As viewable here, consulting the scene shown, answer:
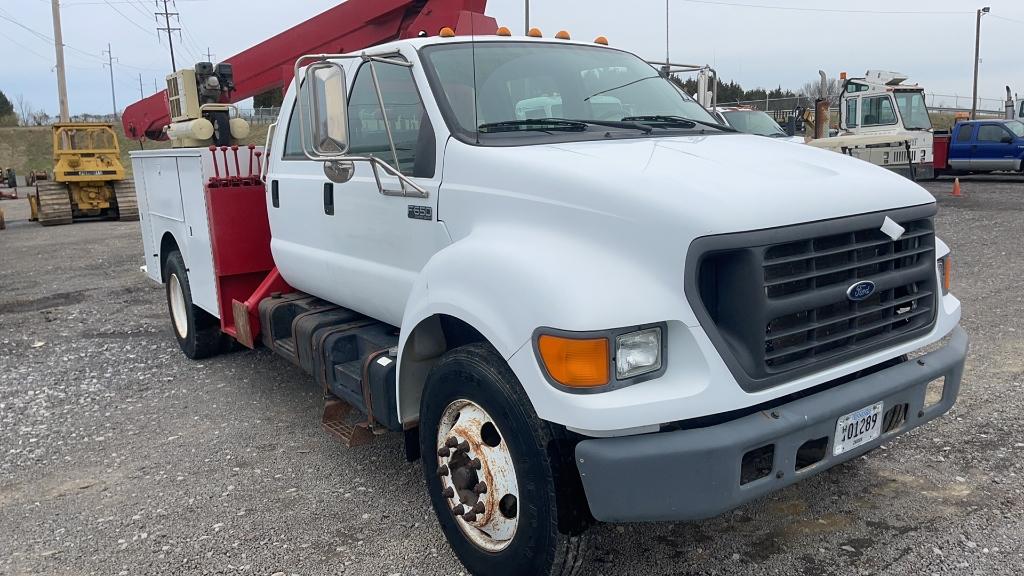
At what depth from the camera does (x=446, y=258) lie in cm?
315

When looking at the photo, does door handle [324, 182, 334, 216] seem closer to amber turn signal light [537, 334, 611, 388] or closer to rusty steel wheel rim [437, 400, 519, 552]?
rusty steel wheel rim [437, 400, 519, 552]

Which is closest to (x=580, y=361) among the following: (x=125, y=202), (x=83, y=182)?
(x=125, y=202)

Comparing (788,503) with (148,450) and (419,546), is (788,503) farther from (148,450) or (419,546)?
(148,450)

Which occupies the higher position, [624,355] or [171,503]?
[624,355]

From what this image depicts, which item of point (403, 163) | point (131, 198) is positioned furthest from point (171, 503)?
point (131, 198)

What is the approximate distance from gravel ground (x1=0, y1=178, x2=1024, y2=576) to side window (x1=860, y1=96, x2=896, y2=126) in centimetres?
1318

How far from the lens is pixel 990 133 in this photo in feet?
69.0

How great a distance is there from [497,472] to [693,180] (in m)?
1.27

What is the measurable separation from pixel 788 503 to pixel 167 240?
5.26 meters

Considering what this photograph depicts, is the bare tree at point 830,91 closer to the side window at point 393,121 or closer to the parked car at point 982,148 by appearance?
the parked car at point 982,148

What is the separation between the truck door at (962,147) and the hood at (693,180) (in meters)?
21.0

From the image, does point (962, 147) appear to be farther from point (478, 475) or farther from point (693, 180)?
point (478, 475)

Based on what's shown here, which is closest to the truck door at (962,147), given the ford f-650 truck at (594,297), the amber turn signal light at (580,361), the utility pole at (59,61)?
the ford f-650 truck at (594,297)

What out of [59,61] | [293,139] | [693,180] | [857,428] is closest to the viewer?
[693,180]
